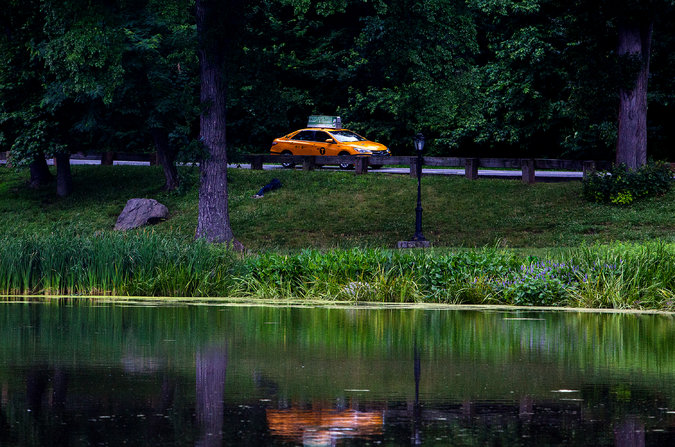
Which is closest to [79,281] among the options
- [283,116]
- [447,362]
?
[447,362]

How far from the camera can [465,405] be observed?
923 centimetres

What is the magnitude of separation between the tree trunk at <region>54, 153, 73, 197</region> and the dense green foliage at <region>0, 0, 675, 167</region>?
1355mm

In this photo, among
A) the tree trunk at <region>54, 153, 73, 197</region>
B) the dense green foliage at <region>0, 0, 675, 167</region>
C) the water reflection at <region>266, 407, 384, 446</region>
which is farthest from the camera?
the tree trunk at <region>54, 153, 73, 197</region>

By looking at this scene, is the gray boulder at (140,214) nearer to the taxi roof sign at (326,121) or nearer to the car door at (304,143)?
the car door at (304,143)

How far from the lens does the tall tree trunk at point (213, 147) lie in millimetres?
30781

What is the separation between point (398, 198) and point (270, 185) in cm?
507

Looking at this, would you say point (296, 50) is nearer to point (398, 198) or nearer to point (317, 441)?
point (398, 198)

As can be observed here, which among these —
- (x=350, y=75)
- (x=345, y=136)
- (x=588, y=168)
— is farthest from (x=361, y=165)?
(x=350, y=75)

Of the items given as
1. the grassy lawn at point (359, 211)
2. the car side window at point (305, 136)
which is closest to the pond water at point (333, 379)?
the grassy lawn at point (359, 211)

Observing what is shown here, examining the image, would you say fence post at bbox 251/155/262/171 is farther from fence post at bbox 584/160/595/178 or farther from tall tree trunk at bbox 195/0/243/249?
fence post at bbox 584/160/595/178

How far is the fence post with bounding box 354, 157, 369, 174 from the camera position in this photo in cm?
4081

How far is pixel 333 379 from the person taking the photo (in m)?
10.5

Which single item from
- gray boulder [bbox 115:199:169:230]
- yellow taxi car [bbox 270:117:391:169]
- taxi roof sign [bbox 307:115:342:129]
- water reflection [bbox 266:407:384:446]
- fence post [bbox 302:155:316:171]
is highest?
taxi roof sign [bbox 307:115:342:129]

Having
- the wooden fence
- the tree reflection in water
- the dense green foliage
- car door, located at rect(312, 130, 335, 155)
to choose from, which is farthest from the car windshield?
the tree reflection in water
